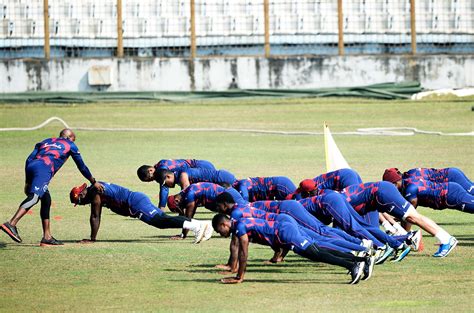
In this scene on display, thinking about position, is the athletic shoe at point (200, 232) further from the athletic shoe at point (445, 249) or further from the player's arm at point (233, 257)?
the athletic shoe at point (445, 249)

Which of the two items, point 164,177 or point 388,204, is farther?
point 164,177

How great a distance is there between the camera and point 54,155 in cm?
1827

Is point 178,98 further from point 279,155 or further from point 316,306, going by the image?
point 316,306

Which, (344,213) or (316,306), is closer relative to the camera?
(316,306)

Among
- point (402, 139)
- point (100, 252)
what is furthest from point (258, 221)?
point (402, 139)

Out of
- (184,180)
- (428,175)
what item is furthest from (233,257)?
(184,180)

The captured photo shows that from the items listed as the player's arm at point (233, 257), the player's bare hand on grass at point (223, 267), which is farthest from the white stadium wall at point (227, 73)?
the player's arm at point (233, 257)

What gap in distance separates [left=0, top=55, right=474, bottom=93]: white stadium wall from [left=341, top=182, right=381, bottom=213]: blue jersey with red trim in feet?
73.1

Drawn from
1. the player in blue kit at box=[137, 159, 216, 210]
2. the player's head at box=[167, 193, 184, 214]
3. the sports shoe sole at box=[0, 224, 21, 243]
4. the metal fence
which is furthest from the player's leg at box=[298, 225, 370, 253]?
the metal fence

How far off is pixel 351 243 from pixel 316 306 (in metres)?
2.05

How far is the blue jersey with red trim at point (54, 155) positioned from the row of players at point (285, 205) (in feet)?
0.05

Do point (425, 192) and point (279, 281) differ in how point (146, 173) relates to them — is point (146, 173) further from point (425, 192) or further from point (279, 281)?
point (279, 281)

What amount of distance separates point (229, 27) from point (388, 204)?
23.9m

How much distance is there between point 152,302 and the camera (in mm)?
13469
